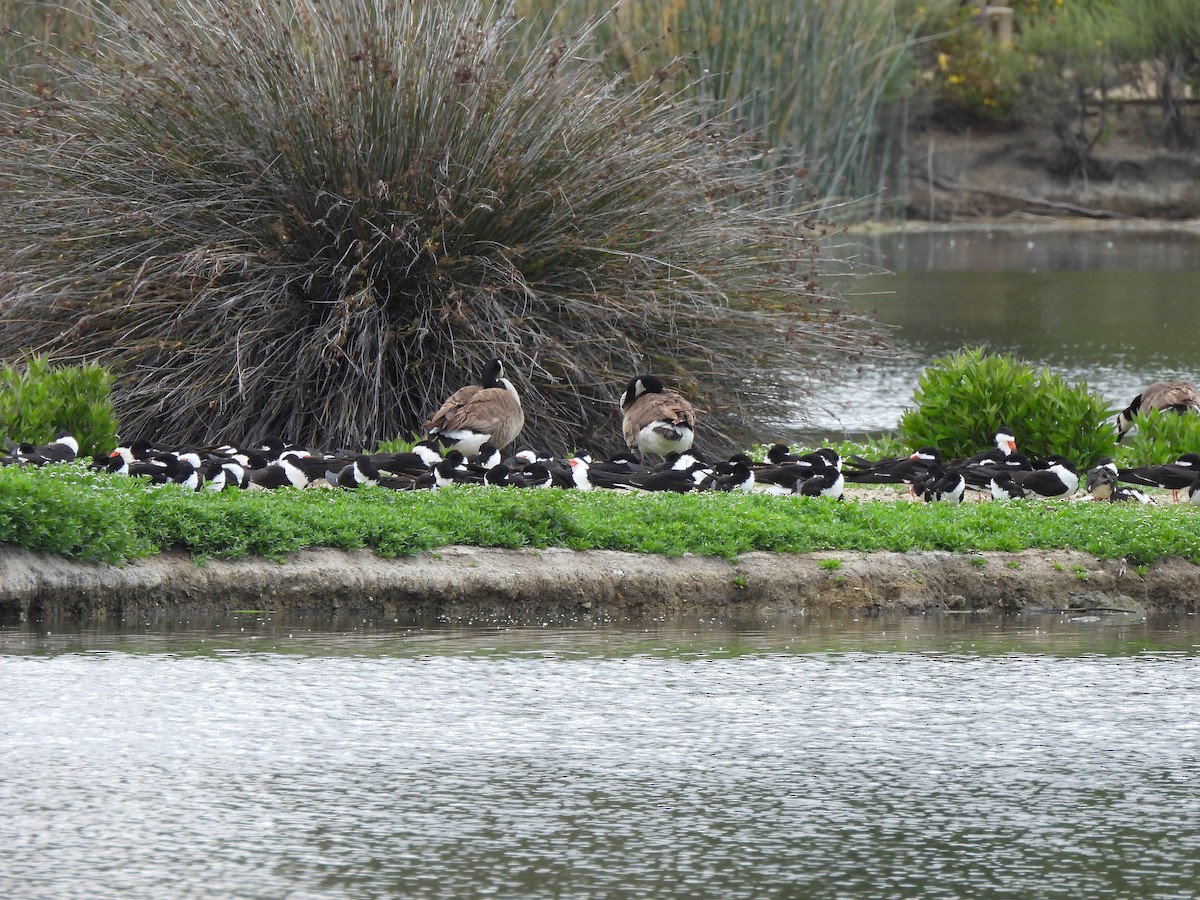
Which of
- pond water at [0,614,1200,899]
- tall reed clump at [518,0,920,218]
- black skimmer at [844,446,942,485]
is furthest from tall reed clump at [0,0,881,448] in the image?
tall reed clump at [518,0,920,218]

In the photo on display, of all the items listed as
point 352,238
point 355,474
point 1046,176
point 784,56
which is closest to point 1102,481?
point 355,474

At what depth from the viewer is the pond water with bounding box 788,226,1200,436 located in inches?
748

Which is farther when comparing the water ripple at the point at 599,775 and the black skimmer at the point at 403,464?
the black skimmer at the point at 403,464

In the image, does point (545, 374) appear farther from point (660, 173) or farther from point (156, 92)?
point (156, 92)

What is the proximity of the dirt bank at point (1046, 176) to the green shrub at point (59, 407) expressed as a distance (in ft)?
139

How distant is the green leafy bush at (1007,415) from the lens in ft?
41.3

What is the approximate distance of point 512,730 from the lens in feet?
20.4

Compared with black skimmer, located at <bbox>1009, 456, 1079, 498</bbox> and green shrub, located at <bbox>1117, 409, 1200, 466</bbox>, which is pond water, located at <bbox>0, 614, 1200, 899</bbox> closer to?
black skimmer, located at <bbox>1009, 456, 1079, 498</bbox>

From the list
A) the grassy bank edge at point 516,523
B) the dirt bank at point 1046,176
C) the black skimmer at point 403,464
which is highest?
the dirt bank at point 1046,176

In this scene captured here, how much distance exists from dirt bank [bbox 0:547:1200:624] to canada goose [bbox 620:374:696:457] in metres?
2.84

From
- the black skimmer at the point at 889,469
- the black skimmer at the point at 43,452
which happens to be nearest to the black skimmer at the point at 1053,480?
the black skimmer at the point at 889,469

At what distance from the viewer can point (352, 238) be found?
13.3 meters

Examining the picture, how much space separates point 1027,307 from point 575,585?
69.0 ft

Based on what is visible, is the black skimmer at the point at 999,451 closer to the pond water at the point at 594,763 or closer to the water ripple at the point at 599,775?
the pond water at the point at 594,763
